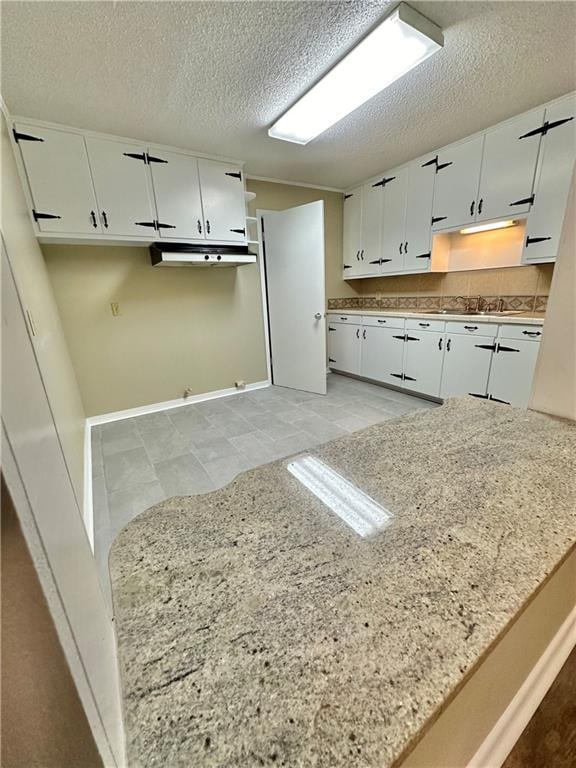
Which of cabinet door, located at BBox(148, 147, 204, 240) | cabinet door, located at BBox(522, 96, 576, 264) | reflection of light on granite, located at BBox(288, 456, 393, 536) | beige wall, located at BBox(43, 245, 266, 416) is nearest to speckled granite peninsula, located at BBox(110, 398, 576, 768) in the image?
reflection of light on granite, located at BBox(288, 456, 393, 536)

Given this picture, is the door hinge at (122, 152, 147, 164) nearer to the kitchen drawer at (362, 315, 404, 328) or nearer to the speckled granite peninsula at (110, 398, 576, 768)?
the kitchen drawer at (362, 315, 404, 328)

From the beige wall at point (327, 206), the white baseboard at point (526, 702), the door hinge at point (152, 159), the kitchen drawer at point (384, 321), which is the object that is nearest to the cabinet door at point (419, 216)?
the kitchen drawer at point (384, 321)

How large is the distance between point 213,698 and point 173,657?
0.25ft

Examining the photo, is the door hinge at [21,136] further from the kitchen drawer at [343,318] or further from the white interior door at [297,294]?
the kitchen drawer at [343,318]

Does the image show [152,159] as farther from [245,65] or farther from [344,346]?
[344,346]

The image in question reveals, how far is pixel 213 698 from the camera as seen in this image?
0.37 m

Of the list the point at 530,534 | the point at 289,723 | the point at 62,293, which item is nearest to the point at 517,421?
the point at 530,534

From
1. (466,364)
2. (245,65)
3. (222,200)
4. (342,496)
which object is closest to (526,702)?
(342,496)

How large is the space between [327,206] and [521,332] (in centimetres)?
288

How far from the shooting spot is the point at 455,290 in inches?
137

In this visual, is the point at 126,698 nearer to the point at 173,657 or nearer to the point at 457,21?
the point at 173,657

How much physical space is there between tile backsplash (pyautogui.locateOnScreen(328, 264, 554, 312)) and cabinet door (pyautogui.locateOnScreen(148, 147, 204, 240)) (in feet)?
7.18

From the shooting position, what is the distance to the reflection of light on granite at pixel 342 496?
0.63 meters

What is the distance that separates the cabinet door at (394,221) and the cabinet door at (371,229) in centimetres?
8
